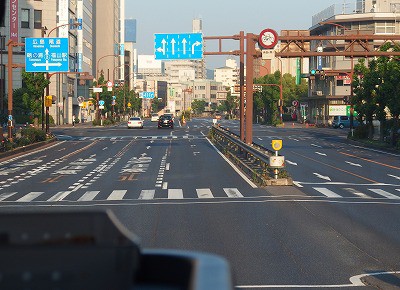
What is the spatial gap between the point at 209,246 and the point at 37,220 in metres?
10.7

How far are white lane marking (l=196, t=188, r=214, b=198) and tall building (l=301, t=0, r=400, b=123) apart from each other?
254 ft

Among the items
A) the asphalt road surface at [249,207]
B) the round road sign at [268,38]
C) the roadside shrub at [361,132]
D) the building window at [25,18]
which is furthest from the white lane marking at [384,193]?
the building window at [25,18]

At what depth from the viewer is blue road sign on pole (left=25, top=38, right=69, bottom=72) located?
54.8 m

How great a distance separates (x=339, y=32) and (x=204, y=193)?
90.9 metres

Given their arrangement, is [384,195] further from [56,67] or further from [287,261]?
[56,67]

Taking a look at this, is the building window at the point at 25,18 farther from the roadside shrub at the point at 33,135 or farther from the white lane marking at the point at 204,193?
the white lane marking at the point at 204,193

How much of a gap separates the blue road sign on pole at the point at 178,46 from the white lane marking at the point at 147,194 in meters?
21.9

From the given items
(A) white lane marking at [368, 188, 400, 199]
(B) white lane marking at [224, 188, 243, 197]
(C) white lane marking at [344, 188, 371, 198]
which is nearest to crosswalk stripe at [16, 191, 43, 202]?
(B) white lane marking at [224, 188, 243, 197]

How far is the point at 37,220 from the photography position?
2512mm

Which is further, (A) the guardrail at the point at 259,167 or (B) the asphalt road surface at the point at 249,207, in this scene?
(A) the guardrail at the point at 259,167

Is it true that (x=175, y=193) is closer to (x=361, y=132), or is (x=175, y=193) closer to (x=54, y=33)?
(x=361, y=132)

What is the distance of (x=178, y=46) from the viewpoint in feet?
151

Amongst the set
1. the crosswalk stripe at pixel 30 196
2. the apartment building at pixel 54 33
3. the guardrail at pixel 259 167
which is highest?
the apartment building at pixel 54 33

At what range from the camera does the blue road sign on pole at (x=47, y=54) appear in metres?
54.8
